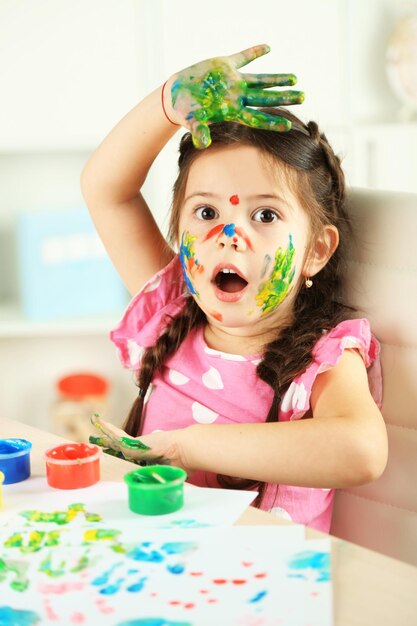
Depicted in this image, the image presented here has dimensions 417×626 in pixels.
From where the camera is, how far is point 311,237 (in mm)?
1356

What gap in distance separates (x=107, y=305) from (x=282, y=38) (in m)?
0.88

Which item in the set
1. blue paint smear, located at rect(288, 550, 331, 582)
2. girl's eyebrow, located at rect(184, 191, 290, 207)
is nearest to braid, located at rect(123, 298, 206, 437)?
girl's eyebrow, located at rect(184, 191, 290, 207)

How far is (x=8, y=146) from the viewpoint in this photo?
2480 millimetres

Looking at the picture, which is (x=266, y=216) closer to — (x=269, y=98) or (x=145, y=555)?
(x=269, y=98)

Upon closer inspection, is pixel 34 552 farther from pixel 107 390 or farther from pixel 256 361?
pixel 107 390

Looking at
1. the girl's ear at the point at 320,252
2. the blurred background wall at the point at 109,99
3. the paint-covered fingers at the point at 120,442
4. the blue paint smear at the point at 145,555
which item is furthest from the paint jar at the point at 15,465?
the blurred background wall at the point at 109,99

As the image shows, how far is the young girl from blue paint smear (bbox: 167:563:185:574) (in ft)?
0.95

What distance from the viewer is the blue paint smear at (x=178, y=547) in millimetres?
843

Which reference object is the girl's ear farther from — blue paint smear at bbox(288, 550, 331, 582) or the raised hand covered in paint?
blue paint smear at bbox(288, 550, 331, 582)

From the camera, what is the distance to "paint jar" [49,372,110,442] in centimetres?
261

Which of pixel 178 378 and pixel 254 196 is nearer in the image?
pixel 254 196

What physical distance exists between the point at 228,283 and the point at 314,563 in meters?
0.58

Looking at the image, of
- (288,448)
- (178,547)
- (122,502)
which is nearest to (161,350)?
(288,448)

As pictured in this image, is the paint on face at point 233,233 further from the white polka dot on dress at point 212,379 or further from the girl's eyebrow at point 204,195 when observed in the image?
the white polka dot on dress at point 212,379
